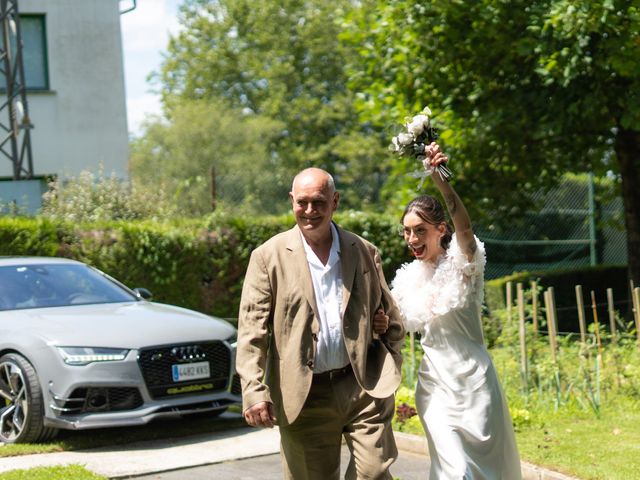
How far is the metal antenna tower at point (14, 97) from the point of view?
19.7 m

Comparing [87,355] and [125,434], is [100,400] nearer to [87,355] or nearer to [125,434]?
[87,355]

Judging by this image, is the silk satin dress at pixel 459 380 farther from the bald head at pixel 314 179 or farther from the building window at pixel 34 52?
the building window at pixel 34 52

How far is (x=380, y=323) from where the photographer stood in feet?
17.2

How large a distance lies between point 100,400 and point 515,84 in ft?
28.9

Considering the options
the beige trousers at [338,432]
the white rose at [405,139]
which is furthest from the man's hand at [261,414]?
the white rose at [405,139]

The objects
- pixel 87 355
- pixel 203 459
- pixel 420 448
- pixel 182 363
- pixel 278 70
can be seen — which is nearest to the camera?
pixel 203 459

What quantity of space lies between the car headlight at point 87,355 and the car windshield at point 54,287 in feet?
3.90

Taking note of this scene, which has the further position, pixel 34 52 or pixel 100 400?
pixel 34 52

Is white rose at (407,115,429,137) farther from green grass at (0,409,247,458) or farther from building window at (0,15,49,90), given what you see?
building window at (0,15,49,90)

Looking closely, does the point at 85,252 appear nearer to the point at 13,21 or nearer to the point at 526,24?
the point at 526,24

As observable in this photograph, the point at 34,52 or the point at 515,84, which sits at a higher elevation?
the point at 34,52

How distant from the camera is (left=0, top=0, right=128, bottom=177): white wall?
2133 centimetres

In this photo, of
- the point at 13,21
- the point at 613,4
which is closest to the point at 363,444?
the point at 613,4

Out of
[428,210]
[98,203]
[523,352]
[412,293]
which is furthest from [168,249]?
[428,210]
